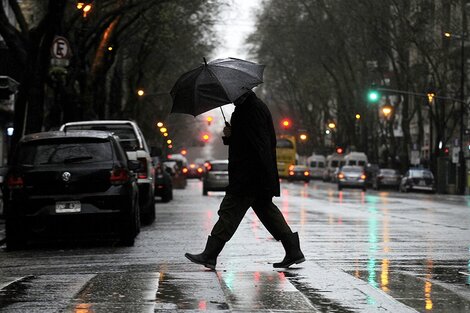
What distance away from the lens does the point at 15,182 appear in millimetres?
15906

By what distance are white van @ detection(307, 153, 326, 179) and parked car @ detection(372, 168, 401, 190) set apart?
3435 cm

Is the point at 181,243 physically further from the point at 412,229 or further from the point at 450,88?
the point at 450,88

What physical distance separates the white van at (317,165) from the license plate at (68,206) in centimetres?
8997

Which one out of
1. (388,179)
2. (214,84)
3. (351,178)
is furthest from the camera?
(388,179)

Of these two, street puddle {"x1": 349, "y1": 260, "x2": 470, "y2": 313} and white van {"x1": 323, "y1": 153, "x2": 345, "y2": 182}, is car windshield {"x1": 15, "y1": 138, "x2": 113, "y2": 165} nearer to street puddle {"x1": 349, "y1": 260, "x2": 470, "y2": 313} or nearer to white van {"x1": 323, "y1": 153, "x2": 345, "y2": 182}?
street puddle {"x1": 349, "y1": 260, "x2": 470, "y2": 313}

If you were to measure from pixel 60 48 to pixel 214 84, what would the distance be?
2031 centimetres

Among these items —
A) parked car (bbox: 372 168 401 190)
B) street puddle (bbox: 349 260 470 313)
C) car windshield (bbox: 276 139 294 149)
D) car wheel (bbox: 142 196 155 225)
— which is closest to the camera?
street puddle (bbox: 349 260 470 313)

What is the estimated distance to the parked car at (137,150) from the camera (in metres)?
22.0

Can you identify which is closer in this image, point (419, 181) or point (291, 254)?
point (291, 254)

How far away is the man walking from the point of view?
476 inches

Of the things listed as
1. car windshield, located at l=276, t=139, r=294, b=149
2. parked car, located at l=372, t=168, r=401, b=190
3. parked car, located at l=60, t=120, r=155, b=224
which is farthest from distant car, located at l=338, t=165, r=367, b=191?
parked car, located at l=60, t=120, r=155, b=224

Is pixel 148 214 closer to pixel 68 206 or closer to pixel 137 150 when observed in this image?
pixel 137 150

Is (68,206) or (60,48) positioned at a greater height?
(60,48)

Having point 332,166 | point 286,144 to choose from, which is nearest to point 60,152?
point 286,144
